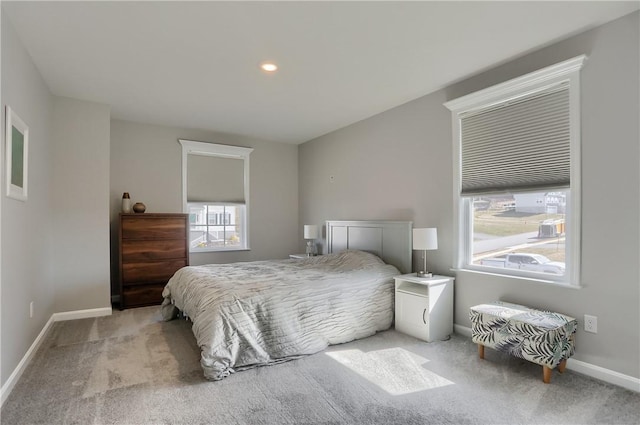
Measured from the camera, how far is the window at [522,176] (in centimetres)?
270

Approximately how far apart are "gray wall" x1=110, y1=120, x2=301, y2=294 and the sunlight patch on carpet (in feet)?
11.0

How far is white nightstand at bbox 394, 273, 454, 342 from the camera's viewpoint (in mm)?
3260

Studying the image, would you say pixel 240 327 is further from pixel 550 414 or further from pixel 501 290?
pixel 501 290

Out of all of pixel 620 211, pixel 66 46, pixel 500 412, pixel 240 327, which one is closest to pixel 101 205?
pixel 66 46

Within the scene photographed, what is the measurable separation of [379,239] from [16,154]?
3.56 meters

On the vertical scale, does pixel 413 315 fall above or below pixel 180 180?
below

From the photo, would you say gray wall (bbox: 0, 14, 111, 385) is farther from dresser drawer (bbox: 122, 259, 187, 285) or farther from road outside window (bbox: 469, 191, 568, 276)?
road outside window (bbox: 469, 191, 568, 276)

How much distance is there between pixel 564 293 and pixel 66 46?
4378mm

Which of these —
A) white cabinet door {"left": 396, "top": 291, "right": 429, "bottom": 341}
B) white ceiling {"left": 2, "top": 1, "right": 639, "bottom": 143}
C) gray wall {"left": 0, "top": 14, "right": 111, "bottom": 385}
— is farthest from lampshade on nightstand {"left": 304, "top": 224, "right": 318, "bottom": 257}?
gray wall {"left": 0, "top": 14, "right": 111, "bottom": 385}

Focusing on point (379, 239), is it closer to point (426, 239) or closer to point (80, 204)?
point (426, 239)

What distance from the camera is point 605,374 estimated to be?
8.05 ft

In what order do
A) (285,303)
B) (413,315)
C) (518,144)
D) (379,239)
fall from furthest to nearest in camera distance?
1. (379,239)
2. (413,315)
3. (518,144)
4. (285,303)

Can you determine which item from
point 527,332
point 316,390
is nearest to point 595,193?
point 527,332

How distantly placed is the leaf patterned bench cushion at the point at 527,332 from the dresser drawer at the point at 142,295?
3.87 m
